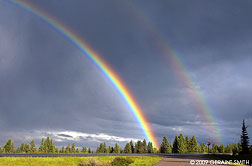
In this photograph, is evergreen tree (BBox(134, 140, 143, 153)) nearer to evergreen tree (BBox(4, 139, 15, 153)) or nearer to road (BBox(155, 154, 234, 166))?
evergreen tree (BBox(4, 139, 15, 153))

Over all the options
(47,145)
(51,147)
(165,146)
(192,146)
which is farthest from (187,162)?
(47,145)

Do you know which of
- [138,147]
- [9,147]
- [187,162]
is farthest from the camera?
[138,147]

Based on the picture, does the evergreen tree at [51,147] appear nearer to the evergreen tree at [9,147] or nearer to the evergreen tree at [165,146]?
the evergreen tree at [9,147]

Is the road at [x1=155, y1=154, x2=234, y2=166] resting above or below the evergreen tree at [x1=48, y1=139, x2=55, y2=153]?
above

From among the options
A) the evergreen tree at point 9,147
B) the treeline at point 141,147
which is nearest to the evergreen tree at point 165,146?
the treeline at point 141,147

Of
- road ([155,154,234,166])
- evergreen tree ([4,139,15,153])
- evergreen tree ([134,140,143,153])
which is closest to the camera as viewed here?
road ([155,154,234,166])

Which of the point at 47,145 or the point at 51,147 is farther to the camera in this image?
the point at 51,147

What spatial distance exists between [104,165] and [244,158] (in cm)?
2905

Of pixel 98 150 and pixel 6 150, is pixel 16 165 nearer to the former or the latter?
pixel 6 150

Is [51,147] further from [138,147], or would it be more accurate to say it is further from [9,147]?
[138,147]

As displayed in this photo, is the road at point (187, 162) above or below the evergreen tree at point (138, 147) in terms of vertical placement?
above

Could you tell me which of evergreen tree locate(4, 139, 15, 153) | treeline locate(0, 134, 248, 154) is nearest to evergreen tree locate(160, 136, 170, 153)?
treeline locate(0, 134, 248, 154)

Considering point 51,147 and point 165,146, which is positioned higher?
point 165,146

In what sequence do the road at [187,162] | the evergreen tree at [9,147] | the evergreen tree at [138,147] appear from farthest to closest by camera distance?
the evergreen tree at [138,147], the evergreen tree at [9,147], the road at [187,162]
